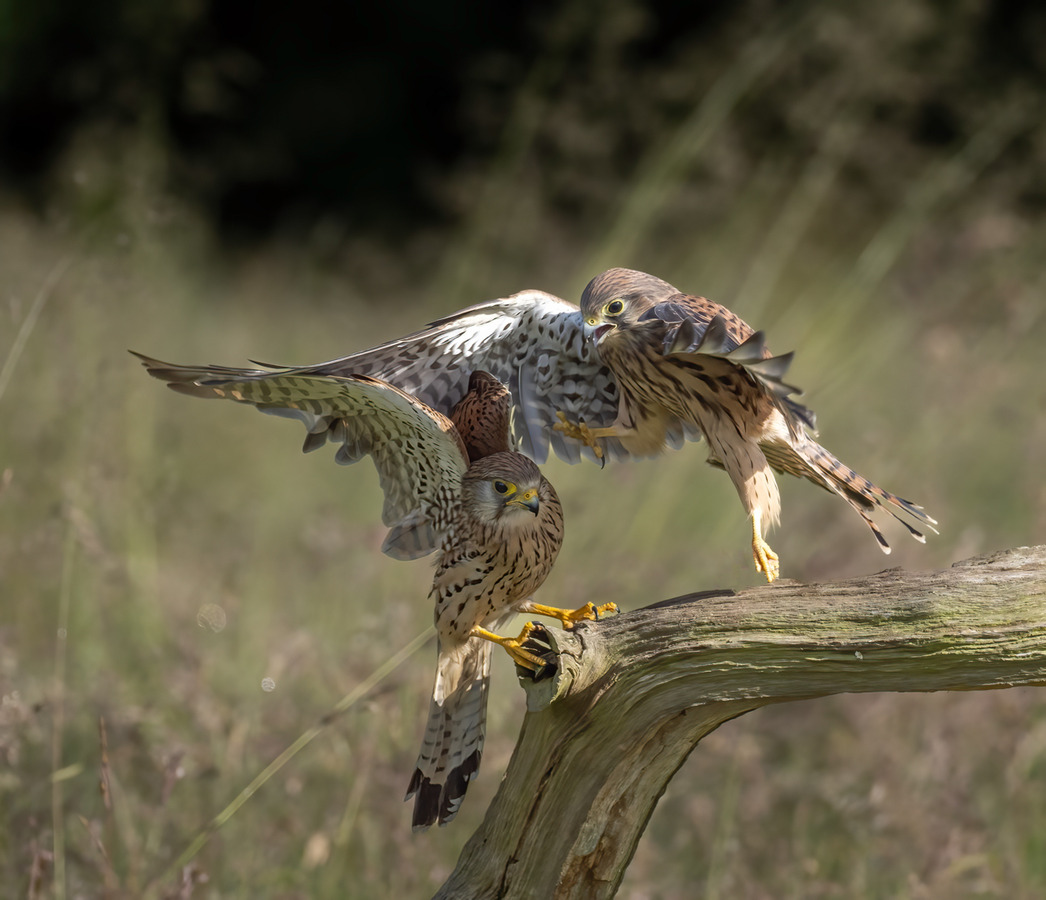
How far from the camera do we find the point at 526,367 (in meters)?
2.51

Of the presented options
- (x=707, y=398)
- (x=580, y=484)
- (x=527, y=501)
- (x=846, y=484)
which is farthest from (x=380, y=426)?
(x=580, y=484)

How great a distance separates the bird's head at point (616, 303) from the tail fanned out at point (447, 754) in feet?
2.40

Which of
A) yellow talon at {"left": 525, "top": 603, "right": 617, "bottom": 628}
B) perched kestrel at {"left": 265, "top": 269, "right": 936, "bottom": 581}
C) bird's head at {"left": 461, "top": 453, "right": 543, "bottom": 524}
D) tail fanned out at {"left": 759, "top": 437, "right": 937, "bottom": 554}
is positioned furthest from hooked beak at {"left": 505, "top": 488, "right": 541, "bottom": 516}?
tail fanned out at {"left": 759, "top": 437, "right": 937, "bottom": 554}

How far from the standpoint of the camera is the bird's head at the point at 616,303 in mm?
2197

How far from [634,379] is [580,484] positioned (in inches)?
59.5

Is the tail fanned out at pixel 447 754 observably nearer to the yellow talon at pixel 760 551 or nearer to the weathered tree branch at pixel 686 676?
the weathered tree branch at pixel 686 676

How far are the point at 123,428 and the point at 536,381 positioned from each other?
1.91 meters

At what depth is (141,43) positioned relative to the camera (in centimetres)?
443

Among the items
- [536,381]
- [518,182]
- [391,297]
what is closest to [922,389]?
[518,182]

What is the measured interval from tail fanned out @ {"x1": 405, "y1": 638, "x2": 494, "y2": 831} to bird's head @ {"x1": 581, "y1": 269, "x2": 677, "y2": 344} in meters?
0.73

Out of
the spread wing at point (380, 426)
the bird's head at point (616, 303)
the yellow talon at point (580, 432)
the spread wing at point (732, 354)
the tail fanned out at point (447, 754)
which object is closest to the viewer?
the spread wing at point (732, 354)

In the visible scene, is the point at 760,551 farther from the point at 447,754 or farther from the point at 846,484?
the point at 447,754

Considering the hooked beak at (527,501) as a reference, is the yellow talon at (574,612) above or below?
below

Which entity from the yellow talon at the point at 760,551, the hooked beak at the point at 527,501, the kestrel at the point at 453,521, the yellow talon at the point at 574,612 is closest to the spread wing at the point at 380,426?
the kestrel at the point at 453,521
